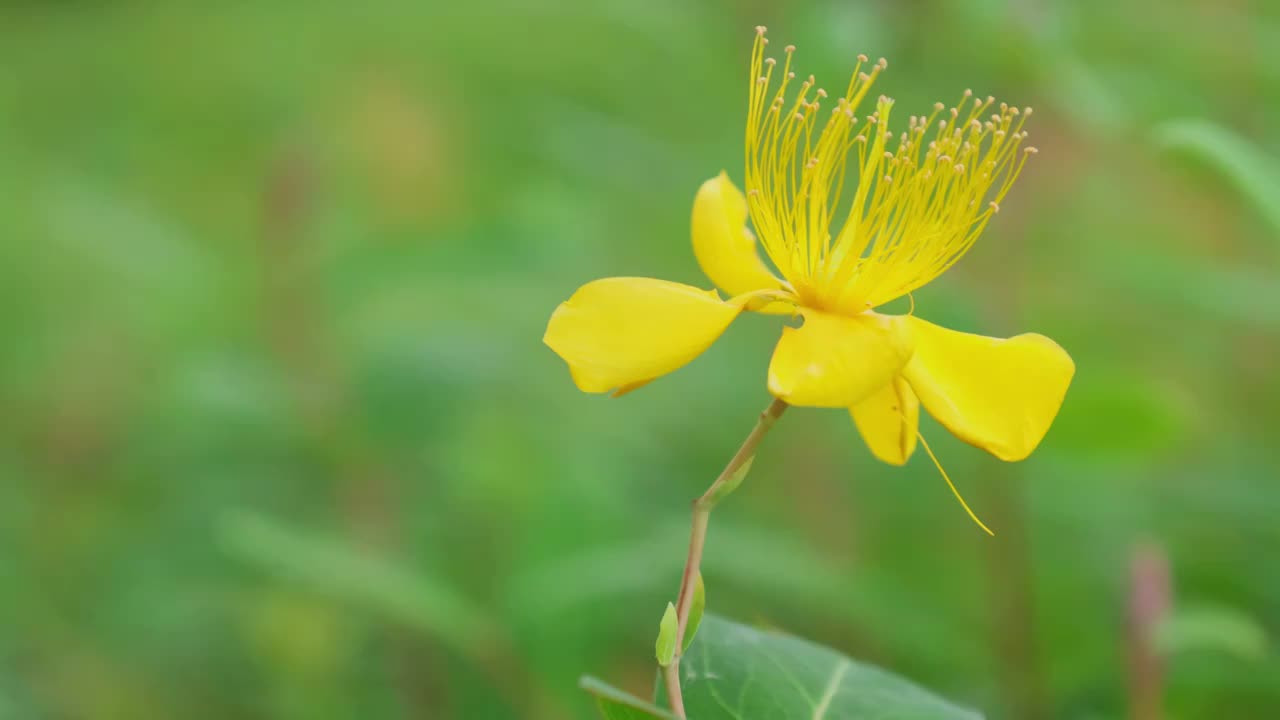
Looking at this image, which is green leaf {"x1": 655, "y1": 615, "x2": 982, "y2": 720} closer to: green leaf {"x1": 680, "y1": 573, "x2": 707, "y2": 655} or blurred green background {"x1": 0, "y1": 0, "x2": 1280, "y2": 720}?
green leaf {"x1": 680, "y1": 573, "x2": 707, "y2": 655}

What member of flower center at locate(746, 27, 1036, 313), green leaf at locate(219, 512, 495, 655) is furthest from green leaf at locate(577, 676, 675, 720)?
green leaf at locate(219, 512, 495, 655)

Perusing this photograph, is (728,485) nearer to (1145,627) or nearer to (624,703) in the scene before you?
(624,703)

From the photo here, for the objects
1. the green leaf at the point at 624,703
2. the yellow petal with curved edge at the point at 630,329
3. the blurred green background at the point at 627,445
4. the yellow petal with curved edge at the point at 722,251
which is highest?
the blurred green background at the point at 627,445

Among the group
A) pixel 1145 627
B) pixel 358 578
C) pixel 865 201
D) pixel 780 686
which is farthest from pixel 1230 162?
pixel 358 578

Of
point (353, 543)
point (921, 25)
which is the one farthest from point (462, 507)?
point (921, 25)

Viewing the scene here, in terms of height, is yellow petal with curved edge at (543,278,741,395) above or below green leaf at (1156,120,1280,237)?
below

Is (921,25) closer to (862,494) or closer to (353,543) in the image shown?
(862,494)

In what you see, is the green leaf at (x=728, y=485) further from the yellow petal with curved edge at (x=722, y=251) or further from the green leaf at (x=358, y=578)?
the green leaf at (x=358, y=578)

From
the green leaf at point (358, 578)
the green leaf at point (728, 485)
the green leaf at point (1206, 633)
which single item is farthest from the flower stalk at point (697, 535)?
the green leaf at point (358, 578)
